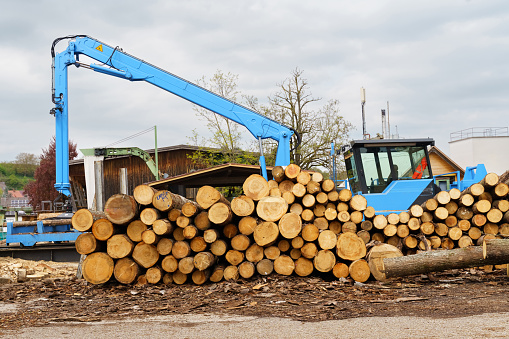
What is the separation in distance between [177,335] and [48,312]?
2.44 m

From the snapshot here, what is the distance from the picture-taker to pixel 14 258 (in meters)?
14.7

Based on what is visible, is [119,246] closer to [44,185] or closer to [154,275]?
[154,275]

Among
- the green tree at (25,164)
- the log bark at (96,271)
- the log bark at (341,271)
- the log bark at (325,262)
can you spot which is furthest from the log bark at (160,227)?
the green tree at (25,164)

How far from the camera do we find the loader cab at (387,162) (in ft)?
35.0

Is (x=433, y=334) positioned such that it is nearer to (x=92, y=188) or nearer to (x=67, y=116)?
(x=67, y=116)

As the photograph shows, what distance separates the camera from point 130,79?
1366cm

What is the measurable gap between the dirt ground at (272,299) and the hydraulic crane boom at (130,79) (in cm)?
555

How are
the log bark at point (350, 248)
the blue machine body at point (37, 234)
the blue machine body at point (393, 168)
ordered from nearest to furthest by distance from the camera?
the log bark at point (350, 248)
the blue machine body at point (393, 168)
the blue machine body at point (37, 234)

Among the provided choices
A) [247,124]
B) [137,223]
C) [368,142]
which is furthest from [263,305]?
[247,124]

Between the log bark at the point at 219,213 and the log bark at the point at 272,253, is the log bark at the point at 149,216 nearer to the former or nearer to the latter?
the log bark at the point at 219,213

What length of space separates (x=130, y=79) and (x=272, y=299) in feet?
28.6

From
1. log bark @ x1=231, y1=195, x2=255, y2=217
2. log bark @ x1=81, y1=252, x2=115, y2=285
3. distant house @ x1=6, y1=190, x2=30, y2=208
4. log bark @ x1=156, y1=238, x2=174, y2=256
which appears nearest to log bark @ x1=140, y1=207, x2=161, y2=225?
log bark @ x1=156, y1=238, x2=174, y2=256

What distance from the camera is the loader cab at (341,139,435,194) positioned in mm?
10680

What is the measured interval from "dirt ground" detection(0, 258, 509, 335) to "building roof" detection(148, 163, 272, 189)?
7788 millimetres
